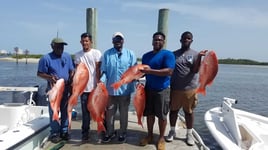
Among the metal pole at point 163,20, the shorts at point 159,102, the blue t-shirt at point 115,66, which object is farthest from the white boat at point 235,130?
the metal pole at point 163,20

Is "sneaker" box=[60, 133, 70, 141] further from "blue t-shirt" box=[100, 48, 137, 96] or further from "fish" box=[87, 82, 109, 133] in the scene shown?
"blue t-shirt" box=[100, 48, 137, 96]

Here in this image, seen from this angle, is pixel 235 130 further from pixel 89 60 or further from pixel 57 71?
pixel 57 71

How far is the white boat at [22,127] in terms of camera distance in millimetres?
3758

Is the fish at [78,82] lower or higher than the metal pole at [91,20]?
lower

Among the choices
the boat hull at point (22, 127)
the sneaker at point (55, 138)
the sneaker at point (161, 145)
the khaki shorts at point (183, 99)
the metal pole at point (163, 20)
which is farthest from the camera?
the metal pole at point (163, 20)

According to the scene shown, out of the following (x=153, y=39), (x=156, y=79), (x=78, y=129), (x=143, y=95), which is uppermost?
(x=153, y=39)

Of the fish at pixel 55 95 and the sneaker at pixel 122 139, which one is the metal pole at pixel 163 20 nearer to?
the sneaker at pixel 122 139

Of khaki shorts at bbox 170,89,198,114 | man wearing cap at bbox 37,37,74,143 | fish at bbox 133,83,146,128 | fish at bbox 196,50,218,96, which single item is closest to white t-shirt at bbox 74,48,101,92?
man wearing cap at bbox 37,37,74,143

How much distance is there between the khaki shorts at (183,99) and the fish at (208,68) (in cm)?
49

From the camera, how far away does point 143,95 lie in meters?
4.31

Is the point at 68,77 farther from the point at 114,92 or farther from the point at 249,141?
the point at 249,141

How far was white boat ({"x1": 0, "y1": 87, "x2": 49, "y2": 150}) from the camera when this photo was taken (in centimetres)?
376

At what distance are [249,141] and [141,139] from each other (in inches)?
76.7

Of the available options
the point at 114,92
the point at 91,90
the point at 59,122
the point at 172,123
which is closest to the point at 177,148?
the point at 172,123
